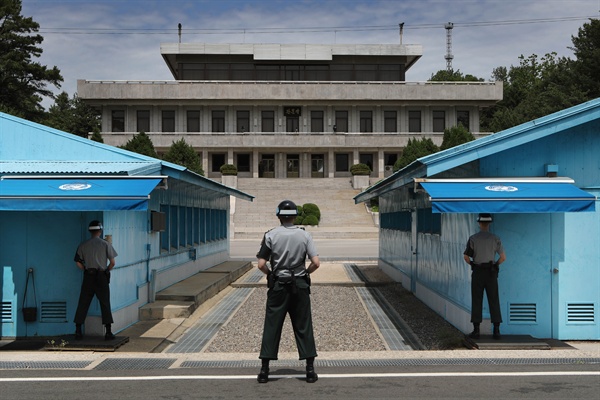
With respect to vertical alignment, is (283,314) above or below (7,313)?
above

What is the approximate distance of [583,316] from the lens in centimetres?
1038

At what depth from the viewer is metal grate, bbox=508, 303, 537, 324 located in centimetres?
1031

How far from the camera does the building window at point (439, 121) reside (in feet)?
225

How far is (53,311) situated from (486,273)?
6.86m

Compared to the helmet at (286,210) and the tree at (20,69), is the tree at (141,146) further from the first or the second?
the helmet at (286,210)

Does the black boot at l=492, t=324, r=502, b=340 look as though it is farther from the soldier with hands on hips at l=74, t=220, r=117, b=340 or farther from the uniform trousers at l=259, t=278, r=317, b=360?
the soldier with hands on hips at l=74, t=220, r=117, b=340

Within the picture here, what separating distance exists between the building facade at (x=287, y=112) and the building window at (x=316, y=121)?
0.34 feet

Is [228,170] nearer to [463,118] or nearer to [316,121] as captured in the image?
[316,121]

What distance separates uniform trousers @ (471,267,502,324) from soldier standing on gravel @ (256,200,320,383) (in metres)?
3.34

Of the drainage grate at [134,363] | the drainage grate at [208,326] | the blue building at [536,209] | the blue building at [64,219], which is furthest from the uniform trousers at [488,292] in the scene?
the blue building at [64,219]

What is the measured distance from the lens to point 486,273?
975 cm

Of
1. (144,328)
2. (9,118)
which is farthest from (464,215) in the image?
(9,118)

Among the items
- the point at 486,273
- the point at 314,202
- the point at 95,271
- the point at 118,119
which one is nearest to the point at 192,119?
the point at 118,119

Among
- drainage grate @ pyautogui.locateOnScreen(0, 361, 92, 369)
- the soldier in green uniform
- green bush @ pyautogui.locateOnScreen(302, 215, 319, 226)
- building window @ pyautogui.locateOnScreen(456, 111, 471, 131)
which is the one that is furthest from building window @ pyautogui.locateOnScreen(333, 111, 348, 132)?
drainage grate @ pyautogui.locateOnScreen(0, 361, 92, 369)
